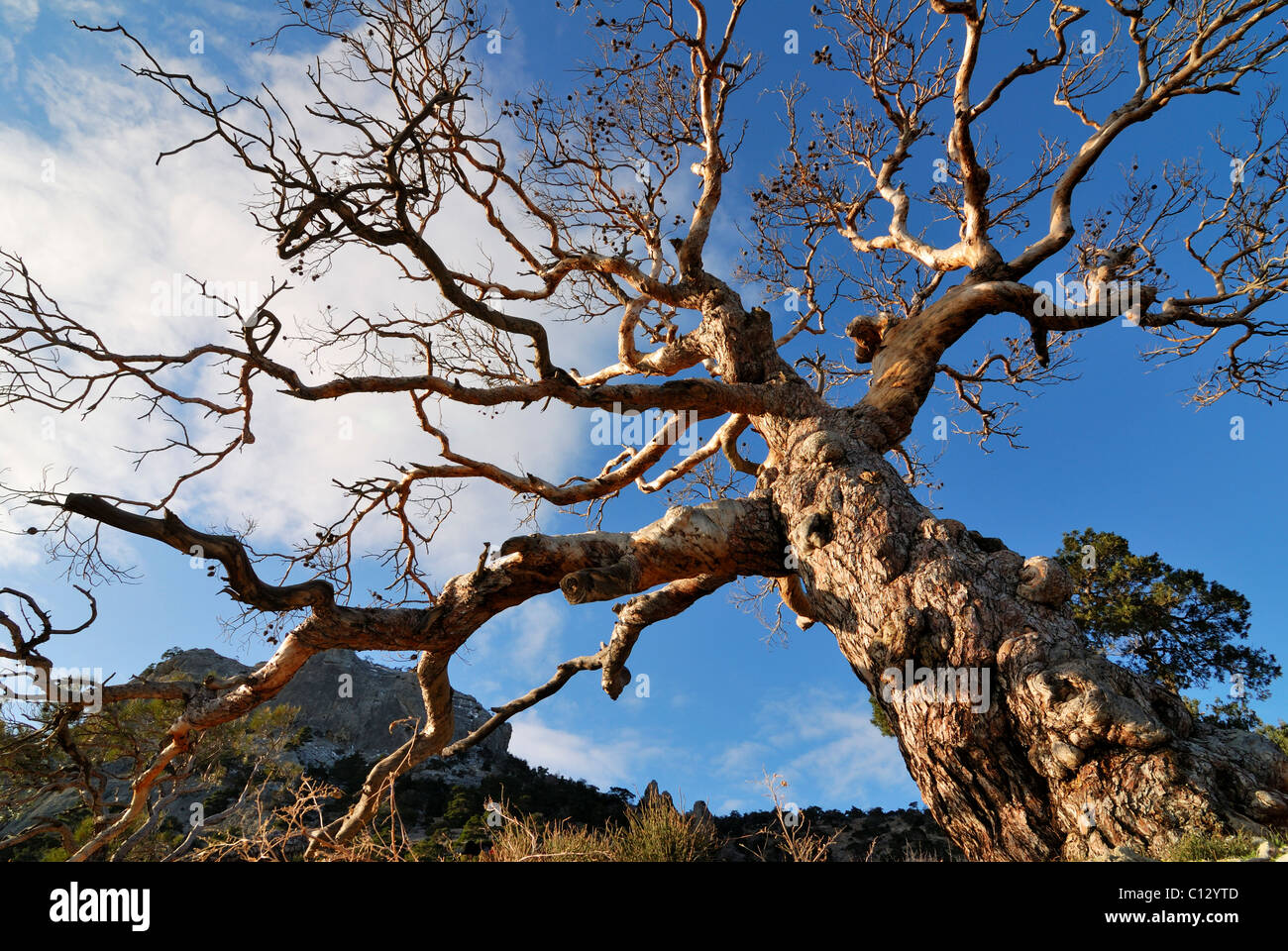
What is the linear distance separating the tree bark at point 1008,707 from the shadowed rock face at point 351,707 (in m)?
18.3

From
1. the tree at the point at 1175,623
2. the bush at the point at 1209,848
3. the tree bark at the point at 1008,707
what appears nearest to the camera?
the bush at the point at 1209,848

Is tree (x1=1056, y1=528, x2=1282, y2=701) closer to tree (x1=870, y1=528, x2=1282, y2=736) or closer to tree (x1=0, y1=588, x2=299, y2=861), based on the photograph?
tree (x1=870, y1=528, x2=1282, y2=736)

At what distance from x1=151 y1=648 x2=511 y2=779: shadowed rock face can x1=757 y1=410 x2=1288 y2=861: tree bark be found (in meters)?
18.3

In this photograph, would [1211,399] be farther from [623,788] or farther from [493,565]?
[623,788]

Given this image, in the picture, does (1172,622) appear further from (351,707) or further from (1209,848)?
(351,707)

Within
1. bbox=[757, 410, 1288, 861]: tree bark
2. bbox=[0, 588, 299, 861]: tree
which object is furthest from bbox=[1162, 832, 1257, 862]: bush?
bbox=[0, 588, 299, 861]: tree

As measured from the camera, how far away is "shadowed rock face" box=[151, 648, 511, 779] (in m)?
22.2

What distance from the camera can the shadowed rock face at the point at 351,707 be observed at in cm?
2220

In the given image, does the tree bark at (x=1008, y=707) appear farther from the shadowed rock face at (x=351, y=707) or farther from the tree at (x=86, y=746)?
the shadowed rock face at (x=351, y=707)

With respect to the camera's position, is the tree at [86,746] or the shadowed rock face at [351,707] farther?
the shadowed rock face at [351,707]

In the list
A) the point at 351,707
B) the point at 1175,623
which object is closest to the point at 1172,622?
the point at 1175,623

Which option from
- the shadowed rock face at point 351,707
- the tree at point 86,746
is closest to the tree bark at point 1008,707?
the tree at point 86,746
